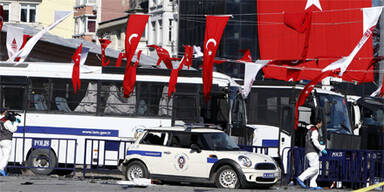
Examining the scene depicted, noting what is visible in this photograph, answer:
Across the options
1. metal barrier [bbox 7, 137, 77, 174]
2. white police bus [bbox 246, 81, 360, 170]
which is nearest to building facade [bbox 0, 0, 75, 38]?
white police bus [bbox 246, 81, 360, 170]

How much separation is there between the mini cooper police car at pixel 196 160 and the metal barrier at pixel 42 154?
10.9 ft

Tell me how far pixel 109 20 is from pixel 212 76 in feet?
174

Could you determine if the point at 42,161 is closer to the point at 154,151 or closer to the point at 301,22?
the point at 154,151

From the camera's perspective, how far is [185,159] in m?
20.3

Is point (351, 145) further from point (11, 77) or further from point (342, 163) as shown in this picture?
point (11, 77)

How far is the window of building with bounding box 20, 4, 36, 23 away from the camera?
8406 centimetres

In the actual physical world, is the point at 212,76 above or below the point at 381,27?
below

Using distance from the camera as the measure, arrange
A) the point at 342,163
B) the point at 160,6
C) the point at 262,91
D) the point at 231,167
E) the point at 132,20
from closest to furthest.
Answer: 1. the point at 231,167
2. the point at 342,163
3. the point at 262,91
4. the point at 132,20
5. the point at 160,6

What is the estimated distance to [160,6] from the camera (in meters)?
73.7

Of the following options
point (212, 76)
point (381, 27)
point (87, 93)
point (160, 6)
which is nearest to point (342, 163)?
point (212, 76)

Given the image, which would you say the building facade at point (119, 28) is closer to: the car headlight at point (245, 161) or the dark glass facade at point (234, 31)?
the dark glass facade at point (234, 31)

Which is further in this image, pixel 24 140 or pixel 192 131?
pixel 24 140

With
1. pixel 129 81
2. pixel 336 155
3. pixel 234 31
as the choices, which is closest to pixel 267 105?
pixel 129 81

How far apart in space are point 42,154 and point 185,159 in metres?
5.77
